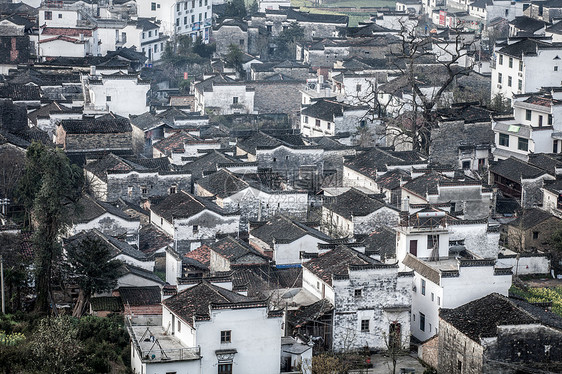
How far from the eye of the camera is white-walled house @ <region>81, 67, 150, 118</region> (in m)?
67.6

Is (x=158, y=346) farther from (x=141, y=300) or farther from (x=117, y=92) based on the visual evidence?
(x=117, y=92)

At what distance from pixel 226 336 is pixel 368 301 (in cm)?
618

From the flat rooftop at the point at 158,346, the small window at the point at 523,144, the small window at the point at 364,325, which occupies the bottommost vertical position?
the small window at the point at 364,325

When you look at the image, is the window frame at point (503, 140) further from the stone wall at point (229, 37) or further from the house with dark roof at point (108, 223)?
the stone wall at point (229, 37)

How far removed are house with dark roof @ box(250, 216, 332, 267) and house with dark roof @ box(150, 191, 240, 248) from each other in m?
2.14

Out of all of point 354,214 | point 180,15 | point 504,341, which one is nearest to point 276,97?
point 180,15

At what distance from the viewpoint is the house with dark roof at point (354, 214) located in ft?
158

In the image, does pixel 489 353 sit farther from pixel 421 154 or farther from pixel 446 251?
pixel 421 154

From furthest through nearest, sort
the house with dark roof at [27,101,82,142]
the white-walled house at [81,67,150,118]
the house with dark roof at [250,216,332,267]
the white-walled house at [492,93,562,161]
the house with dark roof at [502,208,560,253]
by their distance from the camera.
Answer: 1. the white-walled house at [81,67,150,118]
2. the house with dark roof at [27,101,82,142]
3. the white-walled house at [492,93,562,161]
4. the house with dark roof at [502,208,560,253]
5. the house with dark roof at [250,216,332,267]

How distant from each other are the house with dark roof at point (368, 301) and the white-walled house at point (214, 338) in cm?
371

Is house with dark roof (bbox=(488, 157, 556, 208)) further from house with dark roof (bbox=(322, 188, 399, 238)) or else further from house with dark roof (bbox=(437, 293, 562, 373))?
house with dark roof (bbox=(437, 293, 562, 373))

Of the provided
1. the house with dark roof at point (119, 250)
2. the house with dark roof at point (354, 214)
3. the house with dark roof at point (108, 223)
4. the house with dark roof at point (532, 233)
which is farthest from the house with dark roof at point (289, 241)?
the house with dark roof at point (532, 233)

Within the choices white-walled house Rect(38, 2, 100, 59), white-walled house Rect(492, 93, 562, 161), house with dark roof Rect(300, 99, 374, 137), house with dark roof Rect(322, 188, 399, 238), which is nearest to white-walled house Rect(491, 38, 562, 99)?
white-walled house Rect(492, 93, 562, 161)

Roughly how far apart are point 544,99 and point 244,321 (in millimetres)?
30133
